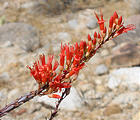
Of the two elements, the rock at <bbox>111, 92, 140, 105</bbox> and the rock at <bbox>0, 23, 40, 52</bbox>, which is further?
the rock at <bbox>0, 23, 40, 52</bbox>

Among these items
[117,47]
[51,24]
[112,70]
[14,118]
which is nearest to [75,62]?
[14,118]

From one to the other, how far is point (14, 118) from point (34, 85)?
896mm

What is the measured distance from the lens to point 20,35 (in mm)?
5621

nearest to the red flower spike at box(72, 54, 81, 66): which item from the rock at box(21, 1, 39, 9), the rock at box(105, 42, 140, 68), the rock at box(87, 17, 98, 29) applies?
the rock at box(105, 42, 140, 68)

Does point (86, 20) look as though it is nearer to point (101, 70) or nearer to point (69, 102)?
point (101, 70)

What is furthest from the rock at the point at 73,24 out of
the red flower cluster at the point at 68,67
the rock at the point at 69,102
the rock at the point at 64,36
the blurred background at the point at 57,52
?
the red flower cluster at the point at 68,67

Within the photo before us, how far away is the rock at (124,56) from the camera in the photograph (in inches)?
174

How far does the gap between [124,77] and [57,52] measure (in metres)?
1.57

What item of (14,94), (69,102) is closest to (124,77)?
(69,102)

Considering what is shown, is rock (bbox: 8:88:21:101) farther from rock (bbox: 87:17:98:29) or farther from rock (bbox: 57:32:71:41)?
rock (bbox: 87:17:98:29)

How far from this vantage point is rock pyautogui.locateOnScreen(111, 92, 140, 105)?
143 inches

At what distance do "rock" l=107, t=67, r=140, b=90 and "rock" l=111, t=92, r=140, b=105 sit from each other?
17 cm

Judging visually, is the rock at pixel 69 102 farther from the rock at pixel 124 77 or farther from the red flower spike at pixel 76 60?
the red flower spike at pixel 76 60

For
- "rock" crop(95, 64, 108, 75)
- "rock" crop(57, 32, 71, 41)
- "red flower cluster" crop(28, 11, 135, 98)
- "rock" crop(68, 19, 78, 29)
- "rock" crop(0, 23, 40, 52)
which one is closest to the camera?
"red flower cluster" crop(28, 11, 135, 98)
